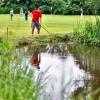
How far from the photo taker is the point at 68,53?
21.0 metres

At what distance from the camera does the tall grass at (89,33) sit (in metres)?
23.9

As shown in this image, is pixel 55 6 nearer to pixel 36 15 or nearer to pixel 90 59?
pixel 36 15

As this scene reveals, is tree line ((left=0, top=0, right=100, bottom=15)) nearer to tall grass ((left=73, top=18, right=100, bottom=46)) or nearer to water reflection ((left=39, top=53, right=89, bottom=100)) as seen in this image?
tall grass ((left=73, top=18, right=100, bottom=46))

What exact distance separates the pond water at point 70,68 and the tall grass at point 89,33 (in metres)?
0.76

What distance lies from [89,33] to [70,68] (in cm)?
840

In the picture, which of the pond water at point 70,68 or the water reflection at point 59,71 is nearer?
the water reflection at point 59,71

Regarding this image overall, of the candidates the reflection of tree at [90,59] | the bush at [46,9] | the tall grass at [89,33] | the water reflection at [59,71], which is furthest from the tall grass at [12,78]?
the bush at [46,9]

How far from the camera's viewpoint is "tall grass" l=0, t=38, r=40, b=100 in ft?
21.3

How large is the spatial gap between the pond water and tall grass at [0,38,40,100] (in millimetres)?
302

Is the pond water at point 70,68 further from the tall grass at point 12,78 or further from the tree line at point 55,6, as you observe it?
the tree line at point 55,6

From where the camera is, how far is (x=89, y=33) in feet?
79.8

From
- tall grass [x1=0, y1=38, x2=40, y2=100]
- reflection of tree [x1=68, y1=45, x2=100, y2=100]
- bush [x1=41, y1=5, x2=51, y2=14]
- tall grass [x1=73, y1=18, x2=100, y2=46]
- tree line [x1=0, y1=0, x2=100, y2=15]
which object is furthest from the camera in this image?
bush [x1=41, y1=5, x2=51, y2=14]

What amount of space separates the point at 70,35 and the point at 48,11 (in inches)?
1260

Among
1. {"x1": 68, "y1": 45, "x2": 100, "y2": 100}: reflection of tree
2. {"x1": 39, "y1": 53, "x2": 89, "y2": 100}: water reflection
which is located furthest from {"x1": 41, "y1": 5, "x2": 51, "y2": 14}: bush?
{"x1": 39, "y1": 53, "x2": 89, "y2": 100}: water reflection
